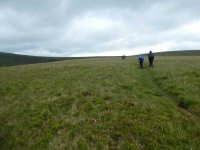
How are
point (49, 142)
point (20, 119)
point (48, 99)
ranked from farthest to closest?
point (48, 99), point (20, 119), point (49, 142)

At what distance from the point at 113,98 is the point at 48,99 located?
553cm

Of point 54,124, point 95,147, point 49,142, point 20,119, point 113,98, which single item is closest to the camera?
point 95,147

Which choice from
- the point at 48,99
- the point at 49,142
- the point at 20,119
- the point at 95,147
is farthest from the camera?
the point at 48,99

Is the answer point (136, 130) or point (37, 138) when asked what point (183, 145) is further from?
point (37, 138)

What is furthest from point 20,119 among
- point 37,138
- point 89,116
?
point 89,116

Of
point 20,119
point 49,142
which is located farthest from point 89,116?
point 20,119

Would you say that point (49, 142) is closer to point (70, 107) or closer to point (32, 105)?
point (70, 107)

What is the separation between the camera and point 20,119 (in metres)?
19.3

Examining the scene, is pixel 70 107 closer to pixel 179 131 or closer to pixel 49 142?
pixel 49 142

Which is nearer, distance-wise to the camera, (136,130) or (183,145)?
(183,145)

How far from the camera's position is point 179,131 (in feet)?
50.0

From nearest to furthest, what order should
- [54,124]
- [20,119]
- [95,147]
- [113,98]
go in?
[95,147], [54,124], [20,119], [113,98]

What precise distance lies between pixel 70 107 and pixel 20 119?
3.64m

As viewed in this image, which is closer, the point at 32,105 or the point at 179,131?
the point at 179,131
